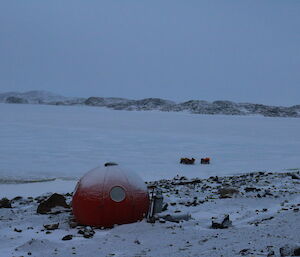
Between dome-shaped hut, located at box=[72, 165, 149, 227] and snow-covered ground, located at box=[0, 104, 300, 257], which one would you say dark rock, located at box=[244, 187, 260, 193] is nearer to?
snow-covered ground, located at box=[0, 104, 300, 257]

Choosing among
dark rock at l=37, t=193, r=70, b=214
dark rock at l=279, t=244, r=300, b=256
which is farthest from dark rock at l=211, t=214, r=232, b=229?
dark rock at l=37, t=193, r=70, b=214

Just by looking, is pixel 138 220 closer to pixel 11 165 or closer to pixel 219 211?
pixel 219 211

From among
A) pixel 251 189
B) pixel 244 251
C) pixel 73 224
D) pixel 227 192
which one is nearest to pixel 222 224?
pixel 244 251

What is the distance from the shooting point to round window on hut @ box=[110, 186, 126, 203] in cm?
1134

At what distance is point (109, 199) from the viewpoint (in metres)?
11.3

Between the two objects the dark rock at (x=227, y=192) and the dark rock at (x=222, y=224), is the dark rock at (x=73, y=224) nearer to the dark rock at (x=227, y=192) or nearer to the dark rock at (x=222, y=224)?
the dark rock at (x=222, y=224)

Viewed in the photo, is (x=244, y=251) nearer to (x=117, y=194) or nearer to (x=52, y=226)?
(x=117, y=194)

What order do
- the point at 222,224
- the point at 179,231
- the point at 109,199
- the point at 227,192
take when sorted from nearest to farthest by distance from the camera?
1. the point at 179,231
2. the point at 109,199
3. the point at 222,224
4. the point at 227,192

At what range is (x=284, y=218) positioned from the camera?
12.1 m

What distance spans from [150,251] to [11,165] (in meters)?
17.4

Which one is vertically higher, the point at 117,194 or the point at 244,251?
the point at 117,194

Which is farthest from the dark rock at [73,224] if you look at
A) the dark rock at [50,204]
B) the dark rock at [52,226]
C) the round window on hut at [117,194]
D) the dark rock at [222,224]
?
the dark rock at [222,224]

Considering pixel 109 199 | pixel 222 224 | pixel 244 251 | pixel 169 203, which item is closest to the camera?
pixel 244 251

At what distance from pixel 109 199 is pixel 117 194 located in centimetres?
25
